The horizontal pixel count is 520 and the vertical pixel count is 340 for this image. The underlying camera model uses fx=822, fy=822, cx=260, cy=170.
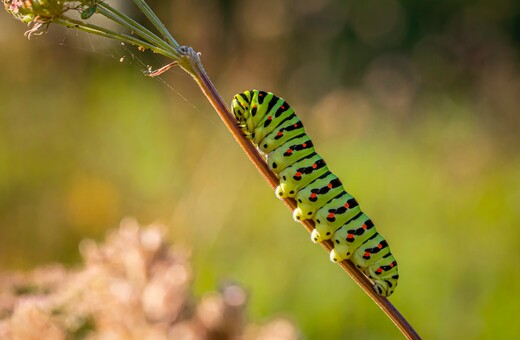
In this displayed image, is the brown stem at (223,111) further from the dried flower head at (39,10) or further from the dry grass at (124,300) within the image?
the dry grass at (124,300)

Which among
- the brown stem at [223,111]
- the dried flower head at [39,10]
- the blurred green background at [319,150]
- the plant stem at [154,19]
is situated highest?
the blurred green background at [319,150]

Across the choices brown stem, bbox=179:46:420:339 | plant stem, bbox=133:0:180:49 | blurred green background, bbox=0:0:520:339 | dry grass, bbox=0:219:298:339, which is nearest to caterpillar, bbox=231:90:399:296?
dry grass, bbox=0:219:298:339

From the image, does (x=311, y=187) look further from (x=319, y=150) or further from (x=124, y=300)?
(x=319, y=150)

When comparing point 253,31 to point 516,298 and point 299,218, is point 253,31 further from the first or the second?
point 299,218

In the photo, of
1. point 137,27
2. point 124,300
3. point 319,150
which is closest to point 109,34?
point 137,27

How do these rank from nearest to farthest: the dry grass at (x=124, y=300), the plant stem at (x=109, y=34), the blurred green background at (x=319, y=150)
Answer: the plant stem at (x=109, y=34)
the dry grass at (x=124, y=300)
the blurred green background at (x=319, y=150)

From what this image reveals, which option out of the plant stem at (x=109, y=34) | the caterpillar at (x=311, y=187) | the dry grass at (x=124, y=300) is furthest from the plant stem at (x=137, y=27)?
the dry grass at (x=124, y=300)
